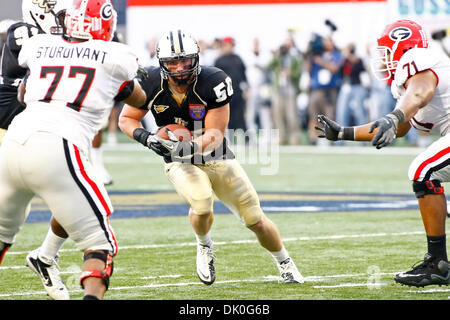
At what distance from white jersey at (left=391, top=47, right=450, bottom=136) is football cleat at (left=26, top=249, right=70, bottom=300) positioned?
234cm

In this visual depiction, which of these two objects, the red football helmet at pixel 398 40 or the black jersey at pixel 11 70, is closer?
the red football helmet at pixel 398 40

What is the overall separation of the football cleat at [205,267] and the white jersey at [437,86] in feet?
5.18

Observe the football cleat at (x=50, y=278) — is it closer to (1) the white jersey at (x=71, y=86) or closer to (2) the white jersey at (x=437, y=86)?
(1) the white jersey at (x=71, y=86)

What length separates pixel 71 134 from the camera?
14.1 ft

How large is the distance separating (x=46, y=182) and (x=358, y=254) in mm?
3047

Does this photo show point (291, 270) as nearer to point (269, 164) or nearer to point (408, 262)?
point (408, 262)

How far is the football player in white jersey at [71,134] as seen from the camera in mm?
4188

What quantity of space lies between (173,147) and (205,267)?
820 millimetres

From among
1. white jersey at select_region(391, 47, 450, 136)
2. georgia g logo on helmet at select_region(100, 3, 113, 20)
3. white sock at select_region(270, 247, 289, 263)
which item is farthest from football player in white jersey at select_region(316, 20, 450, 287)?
georgia g logo on helmet at select_region(100, 3, 113, 20)

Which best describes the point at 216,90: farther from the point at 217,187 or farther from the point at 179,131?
the point at 217,187

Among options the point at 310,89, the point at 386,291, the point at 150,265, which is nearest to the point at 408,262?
the point at 386,291

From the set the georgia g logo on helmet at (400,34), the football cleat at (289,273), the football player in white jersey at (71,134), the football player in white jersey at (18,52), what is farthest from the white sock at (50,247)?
the georgia g logo on helmet at (400,34)

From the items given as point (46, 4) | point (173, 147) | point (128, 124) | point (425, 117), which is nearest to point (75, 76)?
point (173, 147)
